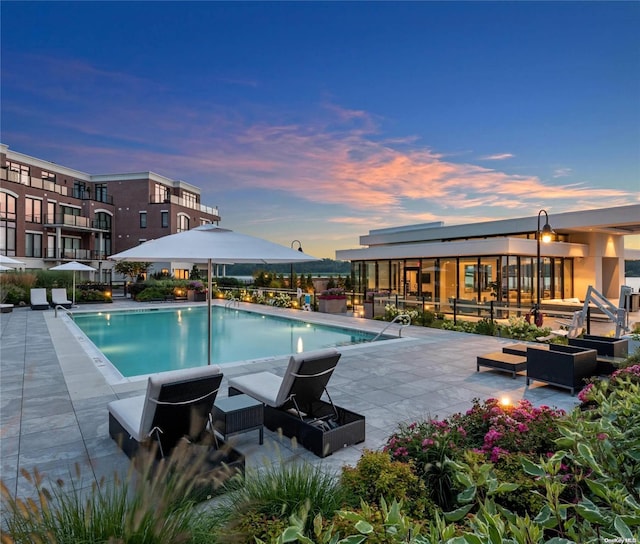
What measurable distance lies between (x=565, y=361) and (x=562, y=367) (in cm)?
12

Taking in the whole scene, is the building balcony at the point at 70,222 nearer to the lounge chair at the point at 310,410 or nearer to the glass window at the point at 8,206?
the glass window at the point at 8,206

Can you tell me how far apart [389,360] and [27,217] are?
34.3 m

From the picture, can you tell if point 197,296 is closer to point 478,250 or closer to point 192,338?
point 192,338

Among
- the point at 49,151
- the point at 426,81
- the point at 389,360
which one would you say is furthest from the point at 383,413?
the point at 49,151

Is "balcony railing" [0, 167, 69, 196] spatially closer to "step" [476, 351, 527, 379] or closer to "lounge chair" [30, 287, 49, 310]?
"lounge chair" [30, 287, 49, 310]

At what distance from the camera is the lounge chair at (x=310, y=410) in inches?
161

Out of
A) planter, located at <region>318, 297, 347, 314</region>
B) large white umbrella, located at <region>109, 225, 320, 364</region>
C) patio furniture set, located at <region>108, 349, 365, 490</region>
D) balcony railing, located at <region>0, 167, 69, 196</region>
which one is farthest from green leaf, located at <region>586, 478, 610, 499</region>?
balcony railing, located at <region>0, 167, 69, 196</region>

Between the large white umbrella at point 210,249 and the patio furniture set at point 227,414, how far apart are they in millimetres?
2163

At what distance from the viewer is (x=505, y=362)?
23.4 feet

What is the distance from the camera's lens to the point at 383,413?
5219 mm

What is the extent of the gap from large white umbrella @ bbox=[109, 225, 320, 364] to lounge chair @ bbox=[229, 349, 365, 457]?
2441 mm

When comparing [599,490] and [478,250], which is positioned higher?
[478,250]

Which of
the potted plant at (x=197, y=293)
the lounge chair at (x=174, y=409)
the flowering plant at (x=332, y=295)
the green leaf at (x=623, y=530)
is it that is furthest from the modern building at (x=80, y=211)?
the green leaf at (x=623, y=530)

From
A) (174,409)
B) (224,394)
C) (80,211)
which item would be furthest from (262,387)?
(80,211)
